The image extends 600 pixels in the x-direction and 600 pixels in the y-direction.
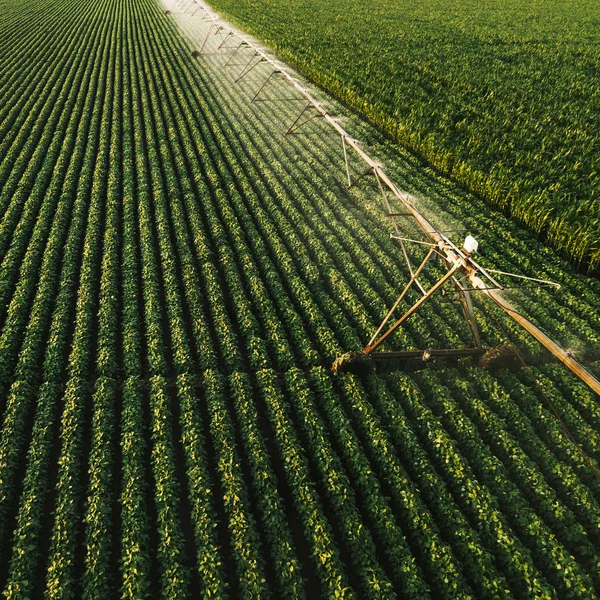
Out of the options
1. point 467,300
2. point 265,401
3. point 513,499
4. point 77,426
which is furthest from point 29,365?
point 513,499

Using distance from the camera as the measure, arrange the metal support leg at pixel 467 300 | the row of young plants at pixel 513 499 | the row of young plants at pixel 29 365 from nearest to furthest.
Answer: the row of young plants at pixel 513 499, the row of young plants at pixel 29 365, the metal support leg at pixel 467 300

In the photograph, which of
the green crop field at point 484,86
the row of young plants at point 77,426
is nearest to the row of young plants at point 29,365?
the row of young plants at point 77,426

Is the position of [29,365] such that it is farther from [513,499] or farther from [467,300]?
[513,499]

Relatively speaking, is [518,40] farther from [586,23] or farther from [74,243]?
[74,243]

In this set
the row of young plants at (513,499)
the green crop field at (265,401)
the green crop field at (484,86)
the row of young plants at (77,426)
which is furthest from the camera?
the green crop field at (484,86)

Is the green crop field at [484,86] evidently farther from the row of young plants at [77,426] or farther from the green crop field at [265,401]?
the row of young plants at [77,426]

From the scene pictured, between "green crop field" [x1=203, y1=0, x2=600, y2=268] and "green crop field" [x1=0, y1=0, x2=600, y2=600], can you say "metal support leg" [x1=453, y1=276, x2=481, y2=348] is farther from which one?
"green crop field" [x1=203, y1=0, x2=600, y2=268]
